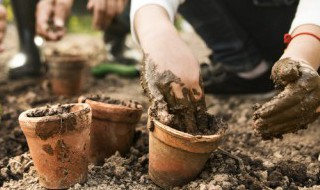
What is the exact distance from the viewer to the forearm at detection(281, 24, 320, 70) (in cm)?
180

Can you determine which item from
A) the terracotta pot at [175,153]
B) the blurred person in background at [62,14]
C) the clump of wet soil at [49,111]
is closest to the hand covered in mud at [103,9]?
the blurred person in background at [62,14]

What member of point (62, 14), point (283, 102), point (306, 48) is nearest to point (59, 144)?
point (283, 102)

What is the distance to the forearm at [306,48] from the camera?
5.90 ft

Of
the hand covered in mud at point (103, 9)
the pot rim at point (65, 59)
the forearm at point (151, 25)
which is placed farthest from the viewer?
the pot rim at point (65, 59)

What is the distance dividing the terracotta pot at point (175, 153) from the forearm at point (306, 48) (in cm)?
42

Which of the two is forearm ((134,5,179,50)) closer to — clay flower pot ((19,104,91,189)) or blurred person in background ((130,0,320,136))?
blurred person in background ((130,0,320,136))

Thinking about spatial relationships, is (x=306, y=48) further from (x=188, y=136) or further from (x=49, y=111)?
(x=49, y=111)

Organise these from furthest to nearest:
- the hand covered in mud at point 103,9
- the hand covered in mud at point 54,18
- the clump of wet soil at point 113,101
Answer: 1. the hand covered in mud at point 54,18
2. the hand covered in mud at point 103,9
3. the clump of wet soil at point 113,101

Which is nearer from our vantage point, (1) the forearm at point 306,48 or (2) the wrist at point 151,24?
(1) the forearm at point 306,48

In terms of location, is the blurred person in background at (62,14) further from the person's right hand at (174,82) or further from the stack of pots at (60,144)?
the stack of pots at (60,144)

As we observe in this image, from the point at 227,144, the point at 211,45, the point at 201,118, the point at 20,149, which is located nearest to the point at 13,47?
the point at 211,45

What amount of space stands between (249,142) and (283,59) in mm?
805

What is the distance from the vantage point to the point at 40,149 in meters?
1.68

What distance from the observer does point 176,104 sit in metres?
1.77
